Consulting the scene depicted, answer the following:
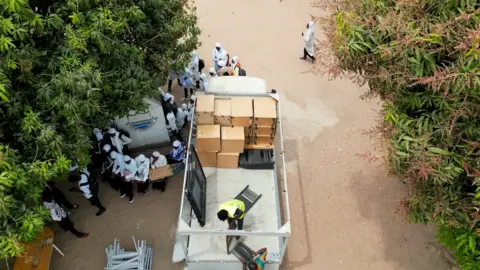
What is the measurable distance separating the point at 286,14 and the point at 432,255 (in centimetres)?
931

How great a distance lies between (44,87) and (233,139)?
3.75m

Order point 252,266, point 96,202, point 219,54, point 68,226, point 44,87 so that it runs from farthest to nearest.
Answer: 1. point 219,54
2. point 96,202
3. point 68,226
4. point 252,266
5. point 44,87

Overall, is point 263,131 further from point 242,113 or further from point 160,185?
point 160,185

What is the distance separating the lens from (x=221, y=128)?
7.80 meters

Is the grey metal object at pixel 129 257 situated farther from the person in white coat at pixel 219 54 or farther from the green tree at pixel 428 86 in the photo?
the person in white coat at pixel 219 54

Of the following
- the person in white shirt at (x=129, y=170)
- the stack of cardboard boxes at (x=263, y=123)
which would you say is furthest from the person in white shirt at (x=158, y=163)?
the stack of cardboard boxes at (x=263, y=123)

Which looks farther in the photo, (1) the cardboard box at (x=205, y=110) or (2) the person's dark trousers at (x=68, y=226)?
(1) the cardboard box at (x=205, y=110)

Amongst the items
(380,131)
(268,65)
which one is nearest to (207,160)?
(380,131)

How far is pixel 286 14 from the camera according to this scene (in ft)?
44.6

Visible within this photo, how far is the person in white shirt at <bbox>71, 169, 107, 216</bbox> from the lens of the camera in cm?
718

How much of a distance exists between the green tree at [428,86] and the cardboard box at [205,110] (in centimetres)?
297

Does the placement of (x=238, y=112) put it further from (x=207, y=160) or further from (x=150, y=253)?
(x=150, y=253)

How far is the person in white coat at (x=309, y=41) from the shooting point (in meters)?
11.0

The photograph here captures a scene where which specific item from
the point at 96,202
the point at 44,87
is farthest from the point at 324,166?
the point at 44,87
